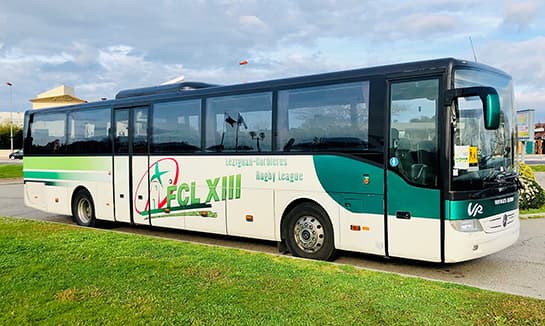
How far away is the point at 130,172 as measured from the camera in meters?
11.4

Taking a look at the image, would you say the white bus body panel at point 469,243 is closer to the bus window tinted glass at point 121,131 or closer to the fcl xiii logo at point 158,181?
the fcl xiii logo at point 158,181

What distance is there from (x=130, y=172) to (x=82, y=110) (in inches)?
96.2

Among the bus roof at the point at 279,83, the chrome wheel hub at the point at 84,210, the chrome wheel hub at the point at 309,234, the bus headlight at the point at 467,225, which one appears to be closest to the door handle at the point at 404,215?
the bus headlight at the point at 467,225

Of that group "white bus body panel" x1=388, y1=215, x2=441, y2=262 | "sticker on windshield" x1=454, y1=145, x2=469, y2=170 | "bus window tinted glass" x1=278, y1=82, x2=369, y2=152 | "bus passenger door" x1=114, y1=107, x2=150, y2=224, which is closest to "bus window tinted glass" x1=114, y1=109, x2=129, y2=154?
Answer: "bus passenger door" x1=114, y1=107, x2=150, y2=224

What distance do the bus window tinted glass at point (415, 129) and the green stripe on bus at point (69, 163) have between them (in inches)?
283

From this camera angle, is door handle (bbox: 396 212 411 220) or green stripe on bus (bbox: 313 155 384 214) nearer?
door handle (bbox: 396 212 411 220)

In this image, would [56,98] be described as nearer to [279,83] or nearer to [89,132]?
[89,132]

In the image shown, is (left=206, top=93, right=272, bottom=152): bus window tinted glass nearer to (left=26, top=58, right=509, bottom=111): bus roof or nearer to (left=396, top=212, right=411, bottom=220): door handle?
(left=26, top=58, right=509, bottom=111): bus roof

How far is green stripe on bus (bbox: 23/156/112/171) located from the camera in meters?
12.0

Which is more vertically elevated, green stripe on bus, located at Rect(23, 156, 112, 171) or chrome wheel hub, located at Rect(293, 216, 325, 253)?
green stripe on bus, located at Rect(23, 156, 112, 171)

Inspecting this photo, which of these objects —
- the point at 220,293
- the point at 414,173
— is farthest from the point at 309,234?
the point at 220,293

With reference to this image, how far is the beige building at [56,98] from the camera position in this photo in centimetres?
5319

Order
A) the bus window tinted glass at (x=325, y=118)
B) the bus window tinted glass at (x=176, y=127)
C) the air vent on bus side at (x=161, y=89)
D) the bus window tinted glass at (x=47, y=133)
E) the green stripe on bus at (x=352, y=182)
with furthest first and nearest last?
the bus window tinted glass at (x=47, y=133)
the air vent on bus side at (x=161, y=89)
the bus window tinted glass at (x=176, y=127)
the bus window tinted glass at (x=325, y=118)
the green stripe on bus at (x=352, y=182)

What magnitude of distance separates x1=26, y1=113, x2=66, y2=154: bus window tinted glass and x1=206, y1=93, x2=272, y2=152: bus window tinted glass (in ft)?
17.0
